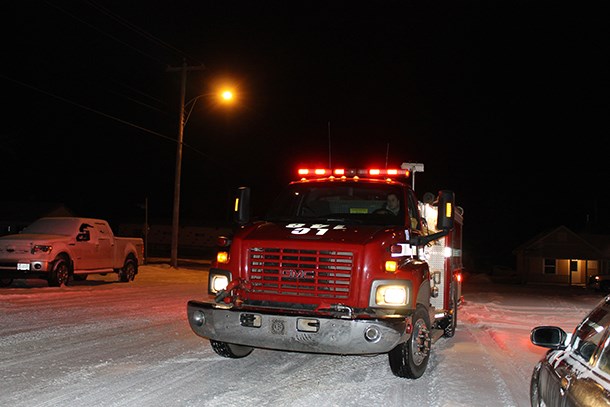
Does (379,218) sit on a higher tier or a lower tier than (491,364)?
higher

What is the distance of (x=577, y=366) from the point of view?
360 centimetres

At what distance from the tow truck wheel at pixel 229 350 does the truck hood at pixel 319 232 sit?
1.46 metres

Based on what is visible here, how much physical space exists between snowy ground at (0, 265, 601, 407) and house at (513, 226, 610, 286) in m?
49.7

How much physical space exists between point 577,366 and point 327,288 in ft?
10.3

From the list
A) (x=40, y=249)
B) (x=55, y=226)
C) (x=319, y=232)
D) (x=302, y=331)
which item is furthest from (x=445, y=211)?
(x=55, y=226)

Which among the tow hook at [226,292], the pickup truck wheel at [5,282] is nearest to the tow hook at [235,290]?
the tow hook at [226,292]

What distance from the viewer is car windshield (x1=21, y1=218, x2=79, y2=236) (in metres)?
16.5

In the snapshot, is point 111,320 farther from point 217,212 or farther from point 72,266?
point 217,212

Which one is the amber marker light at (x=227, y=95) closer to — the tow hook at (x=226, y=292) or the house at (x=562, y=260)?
the tow hook at (x=226, y=292)

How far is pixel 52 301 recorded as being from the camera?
12.7 metres

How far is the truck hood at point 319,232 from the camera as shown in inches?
257

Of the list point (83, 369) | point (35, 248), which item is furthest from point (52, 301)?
point (83, 369)

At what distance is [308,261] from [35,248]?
10680 mm

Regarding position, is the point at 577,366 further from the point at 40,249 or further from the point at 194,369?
the point at 40,249
